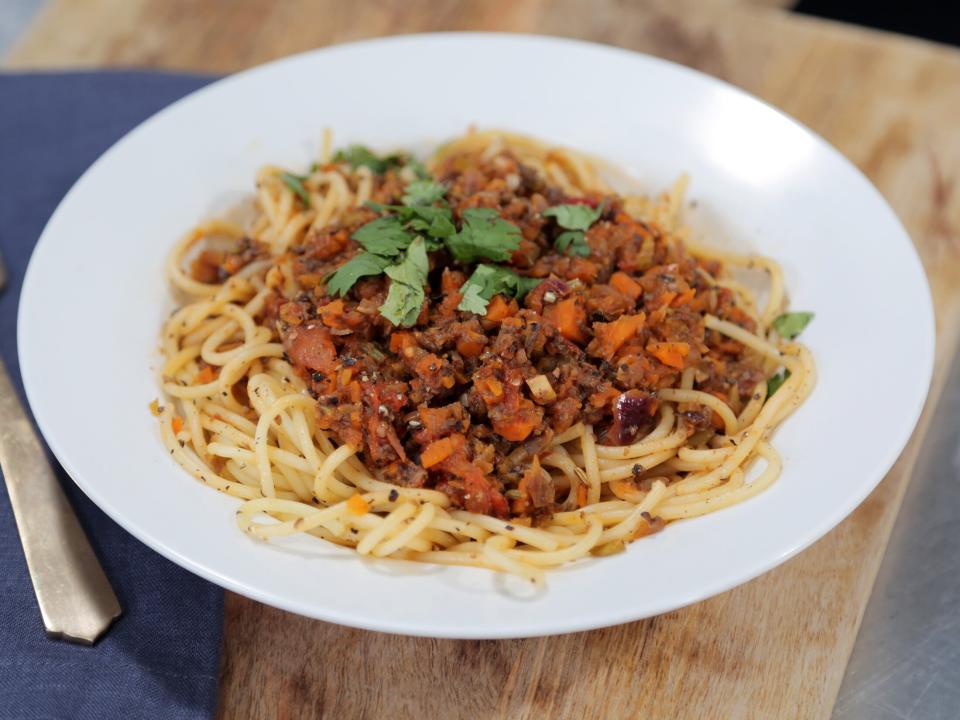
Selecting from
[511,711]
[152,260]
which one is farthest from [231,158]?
[511,711]

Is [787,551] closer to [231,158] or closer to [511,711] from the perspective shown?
[511,711]

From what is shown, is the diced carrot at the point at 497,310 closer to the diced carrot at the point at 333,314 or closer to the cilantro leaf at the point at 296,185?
the diced carrot at the point at 333,314

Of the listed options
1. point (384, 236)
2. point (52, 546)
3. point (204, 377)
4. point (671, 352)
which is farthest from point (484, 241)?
point (52, 546)

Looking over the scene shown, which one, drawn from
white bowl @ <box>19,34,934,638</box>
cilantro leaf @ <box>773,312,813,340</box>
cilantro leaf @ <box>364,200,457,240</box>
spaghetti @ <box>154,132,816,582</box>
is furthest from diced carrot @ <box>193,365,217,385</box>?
cilantro leaf @ <box>773,312,813,340</box>

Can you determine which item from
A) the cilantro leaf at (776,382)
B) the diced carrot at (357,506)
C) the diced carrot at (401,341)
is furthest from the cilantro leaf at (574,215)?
the diced carrot at (357,506)

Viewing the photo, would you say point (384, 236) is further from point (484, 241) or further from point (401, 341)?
point (401, 341)

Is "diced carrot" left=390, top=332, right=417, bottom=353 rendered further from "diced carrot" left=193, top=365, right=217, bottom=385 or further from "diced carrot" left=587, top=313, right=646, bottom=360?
→ "diced carrot" left=193, top=365, right=217, bottom=385
